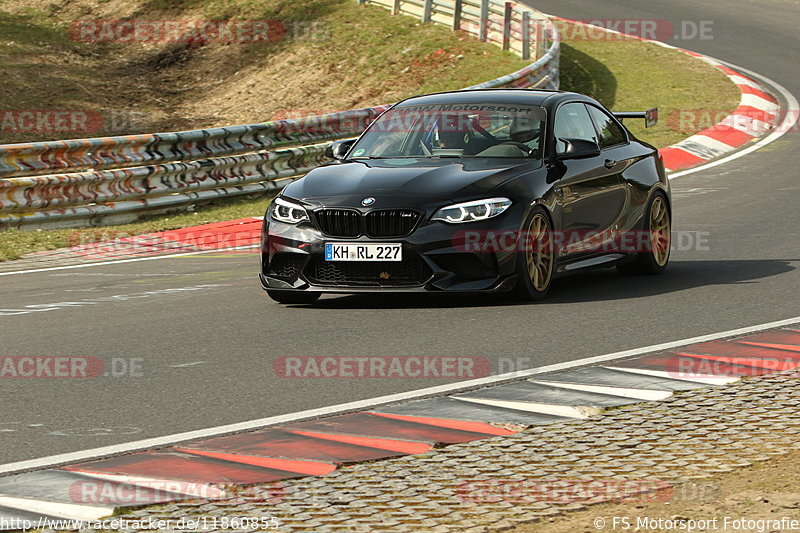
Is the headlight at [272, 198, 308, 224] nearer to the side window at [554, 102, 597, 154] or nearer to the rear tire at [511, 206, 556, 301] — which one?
the rear tire at [511, 206, 556, 301]

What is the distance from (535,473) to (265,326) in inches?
168

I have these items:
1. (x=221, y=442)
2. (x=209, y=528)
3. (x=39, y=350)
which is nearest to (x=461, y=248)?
(x=39, y=350)

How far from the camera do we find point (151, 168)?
1625cm

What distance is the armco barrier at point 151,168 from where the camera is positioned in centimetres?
1528

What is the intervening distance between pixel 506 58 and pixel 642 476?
22.3 metres

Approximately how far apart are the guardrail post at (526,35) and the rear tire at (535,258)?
1675cm

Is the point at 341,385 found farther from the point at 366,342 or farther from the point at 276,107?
the point at 276,107

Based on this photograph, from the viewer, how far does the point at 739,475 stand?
18.3 feet

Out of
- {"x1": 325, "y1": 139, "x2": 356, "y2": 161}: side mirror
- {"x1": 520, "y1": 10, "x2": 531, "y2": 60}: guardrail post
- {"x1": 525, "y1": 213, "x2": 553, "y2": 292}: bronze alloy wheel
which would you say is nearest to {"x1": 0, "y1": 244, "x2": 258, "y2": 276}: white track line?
{"x1": 325, "y1": 139, "x2": 356, "y2": 161}: side mirror

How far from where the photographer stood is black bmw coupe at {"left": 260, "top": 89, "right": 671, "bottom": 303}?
990 cm

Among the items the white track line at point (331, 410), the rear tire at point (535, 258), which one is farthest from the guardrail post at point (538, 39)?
the white track line at point (331, 410)

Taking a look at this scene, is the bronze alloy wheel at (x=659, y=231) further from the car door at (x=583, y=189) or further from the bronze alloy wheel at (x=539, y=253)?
the bronze alloy wheel at (x=539, y=253)

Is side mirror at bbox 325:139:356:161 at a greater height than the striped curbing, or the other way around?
side mirror at bbox 325:139:356:161

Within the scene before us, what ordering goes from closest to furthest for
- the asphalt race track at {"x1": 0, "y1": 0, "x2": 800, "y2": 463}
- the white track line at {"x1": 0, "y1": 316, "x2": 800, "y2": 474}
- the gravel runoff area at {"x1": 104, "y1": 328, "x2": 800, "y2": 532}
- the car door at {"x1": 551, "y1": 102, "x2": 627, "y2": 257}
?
the gravel runoff area at {"x1": 104, "y1": 328, "x2": 800, "y2": 532}, the white track line at {"x1": 0, "y1": 316, "x2": 800, "y2": 474}, the asphalt race track at {"x1": 0, "y1": 0, "x2": 800, "y2": 463}, the car door at {"x1": 551, "y1": 102, "x2": 627, "y2": 257}
